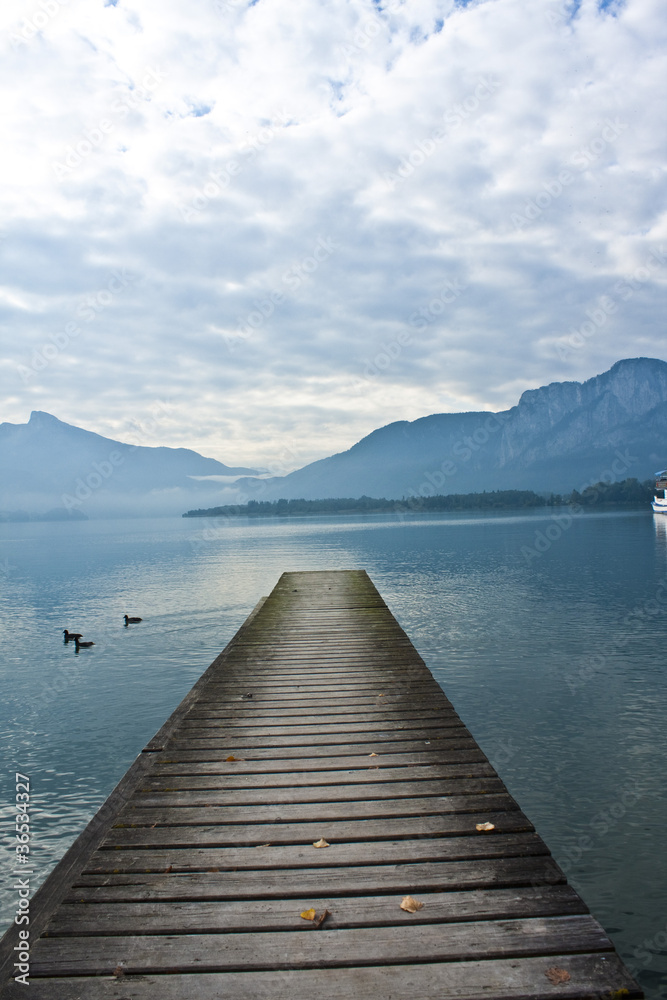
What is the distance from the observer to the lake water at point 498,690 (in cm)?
788

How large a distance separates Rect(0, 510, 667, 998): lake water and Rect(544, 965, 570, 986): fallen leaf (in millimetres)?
3104

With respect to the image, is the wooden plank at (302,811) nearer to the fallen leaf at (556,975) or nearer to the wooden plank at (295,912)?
the wooden plank at (295,912)

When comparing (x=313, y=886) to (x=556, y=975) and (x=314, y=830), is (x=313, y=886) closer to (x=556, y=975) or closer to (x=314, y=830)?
(x=314, y=830)

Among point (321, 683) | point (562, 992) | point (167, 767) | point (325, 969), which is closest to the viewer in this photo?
point (562, 992)

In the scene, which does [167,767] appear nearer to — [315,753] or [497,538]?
[315,753]

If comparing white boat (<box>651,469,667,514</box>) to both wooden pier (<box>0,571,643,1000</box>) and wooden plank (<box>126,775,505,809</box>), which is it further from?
wooden pier (<box>0,571,643,1000</box>)

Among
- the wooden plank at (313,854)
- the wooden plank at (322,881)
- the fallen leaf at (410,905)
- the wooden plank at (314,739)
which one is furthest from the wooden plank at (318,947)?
the wooden plank at (314,739)

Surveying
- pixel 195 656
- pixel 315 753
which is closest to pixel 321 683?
pixel 315 753

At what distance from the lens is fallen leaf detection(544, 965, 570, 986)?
11.0 ft

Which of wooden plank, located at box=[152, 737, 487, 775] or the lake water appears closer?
wooden plank, located at box=[152, 737, 487, 775]

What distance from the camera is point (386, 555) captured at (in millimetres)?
55469

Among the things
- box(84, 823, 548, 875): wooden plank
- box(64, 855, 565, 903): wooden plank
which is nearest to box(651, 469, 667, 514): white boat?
box(84, 823, 548, 875): wooden plank

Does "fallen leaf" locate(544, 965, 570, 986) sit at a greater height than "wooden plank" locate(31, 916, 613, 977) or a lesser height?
lesser

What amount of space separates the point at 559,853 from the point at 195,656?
14.2m
